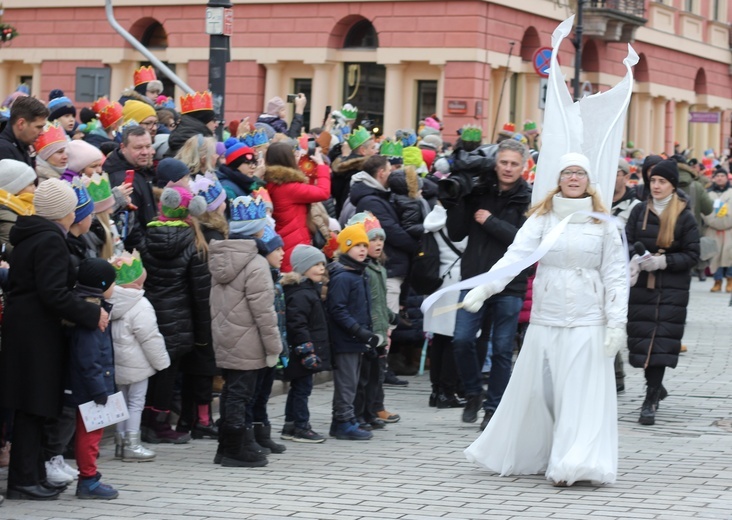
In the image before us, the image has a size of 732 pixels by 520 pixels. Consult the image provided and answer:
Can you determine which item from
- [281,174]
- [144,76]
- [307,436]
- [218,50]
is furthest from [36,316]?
[144,76]

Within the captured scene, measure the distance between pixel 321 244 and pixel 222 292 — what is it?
3407 millimetres

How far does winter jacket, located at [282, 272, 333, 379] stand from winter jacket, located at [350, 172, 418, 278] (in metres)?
2.60

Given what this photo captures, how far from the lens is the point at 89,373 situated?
823cm

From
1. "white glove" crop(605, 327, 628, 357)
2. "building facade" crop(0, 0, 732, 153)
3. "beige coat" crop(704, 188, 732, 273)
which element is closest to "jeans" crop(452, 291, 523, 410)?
"white glove" crop(605, 327, 628, 357)

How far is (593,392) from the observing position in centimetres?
910

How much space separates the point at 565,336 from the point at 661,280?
9.25 ft

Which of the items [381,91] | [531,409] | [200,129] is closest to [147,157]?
[200,129]

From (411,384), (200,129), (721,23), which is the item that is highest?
(721,23)

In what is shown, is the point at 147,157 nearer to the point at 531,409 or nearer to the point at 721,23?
the point at 531,409

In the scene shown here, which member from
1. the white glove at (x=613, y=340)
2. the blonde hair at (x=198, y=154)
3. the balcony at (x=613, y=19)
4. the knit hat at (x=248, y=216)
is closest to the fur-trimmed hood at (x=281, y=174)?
the blonde hair at (x=198, y=154)

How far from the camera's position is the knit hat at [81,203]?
853 cm

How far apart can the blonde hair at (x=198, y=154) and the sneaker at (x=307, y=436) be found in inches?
78.0

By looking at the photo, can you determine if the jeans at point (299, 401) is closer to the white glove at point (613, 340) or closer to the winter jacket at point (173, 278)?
the winter jacket at point (173, 278)

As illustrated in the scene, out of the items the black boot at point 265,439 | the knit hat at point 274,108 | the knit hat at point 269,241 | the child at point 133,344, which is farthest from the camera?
the knit hat at point 274,108
